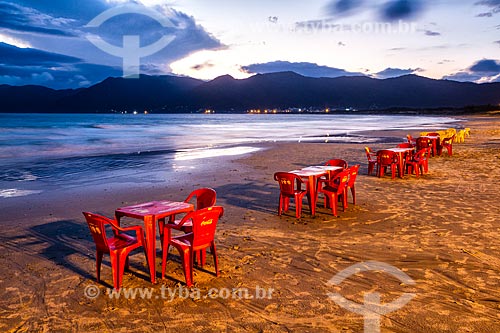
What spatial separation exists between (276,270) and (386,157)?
7772 mm

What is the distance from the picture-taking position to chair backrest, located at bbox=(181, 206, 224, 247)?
459 cm

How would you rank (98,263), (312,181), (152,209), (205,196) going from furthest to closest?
(312,181), (205,196), (152,209), (98,263)

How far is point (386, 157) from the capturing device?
11938mm

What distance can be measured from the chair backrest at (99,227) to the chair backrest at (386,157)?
9.24 metres

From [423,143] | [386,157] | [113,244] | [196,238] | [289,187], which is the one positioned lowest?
[113,244]

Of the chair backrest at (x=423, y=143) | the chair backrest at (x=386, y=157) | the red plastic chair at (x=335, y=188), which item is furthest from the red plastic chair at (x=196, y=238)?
the chair backrest at (x=423, y=143)

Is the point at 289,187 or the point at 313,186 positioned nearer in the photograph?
the point at 289,187

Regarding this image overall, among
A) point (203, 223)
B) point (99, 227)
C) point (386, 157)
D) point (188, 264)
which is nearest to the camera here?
point (99, 227)

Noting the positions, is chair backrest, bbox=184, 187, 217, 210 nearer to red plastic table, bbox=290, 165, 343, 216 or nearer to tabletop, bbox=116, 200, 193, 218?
tabletop, bbox=116, 200, 193, 218

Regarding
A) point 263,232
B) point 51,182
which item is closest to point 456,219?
point 263,232

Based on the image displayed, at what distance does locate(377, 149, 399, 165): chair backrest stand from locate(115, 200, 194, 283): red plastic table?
320 inches

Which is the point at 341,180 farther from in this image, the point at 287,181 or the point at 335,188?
the point at 287,181

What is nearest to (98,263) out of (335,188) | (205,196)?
(205,196)

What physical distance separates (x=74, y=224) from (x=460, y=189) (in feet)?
29.7
